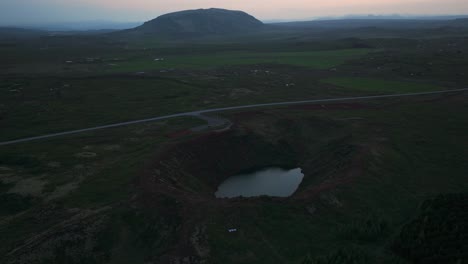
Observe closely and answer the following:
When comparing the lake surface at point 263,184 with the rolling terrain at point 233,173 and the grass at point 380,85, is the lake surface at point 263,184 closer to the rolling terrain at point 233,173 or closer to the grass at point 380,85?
the rolling terrain at point 233,173

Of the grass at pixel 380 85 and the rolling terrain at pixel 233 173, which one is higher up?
the grass at pixel 380 85

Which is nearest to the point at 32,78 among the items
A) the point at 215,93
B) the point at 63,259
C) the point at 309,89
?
the point at 215,93

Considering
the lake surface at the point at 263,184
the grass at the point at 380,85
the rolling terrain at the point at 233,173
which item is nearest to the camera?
the rolling terrain at the point at 233,173

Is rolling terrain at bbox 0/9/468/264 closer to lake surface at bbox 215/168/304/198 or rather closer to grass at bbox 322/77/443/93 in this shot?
grass at bbox 322/77/443/93

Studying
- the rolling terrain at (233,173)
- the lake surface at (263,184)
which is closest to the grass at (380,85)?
the rolling terrain at (233,173)

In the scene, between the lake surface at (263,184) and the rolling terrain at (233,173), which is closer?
the rolling terrain at (233,173)
